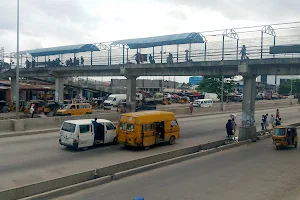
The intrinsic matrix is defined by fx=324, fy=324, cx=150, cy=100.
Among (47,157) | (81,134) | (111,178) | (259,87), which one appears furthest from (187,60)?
(259,87)

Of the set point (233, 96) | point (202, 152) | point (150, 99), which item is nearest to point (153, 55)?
point (202, 152)

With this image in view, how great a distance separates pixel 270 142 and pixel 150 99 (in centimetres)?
3352

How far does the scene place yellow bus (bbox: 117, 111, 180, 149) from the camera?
54.0 feet

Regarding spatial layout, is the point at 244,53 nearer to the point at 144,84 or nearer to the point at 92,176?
the point at 92,176

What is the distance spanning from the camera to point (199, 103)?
1907 inches

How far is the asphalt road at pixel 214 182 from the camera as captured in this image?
1027 centimetres

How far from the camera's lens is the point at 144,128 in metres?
16.7

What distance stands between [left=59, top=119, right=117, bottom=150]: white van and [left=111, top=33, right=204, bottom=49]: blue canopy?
43.9 ft

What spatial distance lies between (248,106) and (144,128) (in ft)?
29.7

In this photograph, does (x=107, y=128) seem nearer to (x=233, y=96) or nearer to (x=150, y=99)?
(x=150, y=99)

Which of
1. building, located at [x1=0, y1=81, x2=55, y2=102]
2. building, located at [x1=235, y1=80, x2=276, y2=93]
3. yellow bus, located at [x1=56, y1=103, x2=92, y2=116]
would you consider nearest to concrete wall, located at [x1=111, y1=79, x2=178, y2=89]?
building, located at [x1=0, y1=81, x2=55, y2=102]

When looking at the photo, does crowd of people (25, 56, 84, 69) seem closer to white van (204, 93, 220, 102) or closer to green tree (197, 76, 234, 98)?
white van (204, 93, 220, 102)

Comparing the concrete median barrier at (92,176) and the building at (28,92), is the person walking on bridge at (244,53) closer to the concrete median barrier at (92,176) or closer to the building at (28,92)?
the concrete median barrier at (92,176)

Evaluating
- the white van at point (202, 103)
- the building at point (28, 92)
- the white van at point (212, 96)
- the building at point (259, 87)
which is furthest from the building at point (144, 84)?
the building at point (259, 87)
